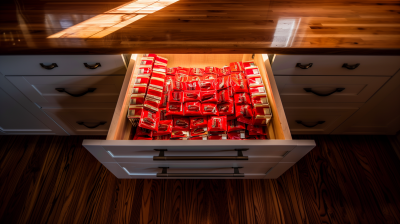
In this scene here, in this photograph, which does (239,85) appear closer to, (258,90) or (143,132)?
(258,90)

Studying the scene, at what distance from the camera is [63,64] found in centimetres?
92

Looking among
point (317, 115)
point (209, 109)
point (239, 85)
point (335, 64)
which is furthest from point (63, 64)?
point (317, 115)

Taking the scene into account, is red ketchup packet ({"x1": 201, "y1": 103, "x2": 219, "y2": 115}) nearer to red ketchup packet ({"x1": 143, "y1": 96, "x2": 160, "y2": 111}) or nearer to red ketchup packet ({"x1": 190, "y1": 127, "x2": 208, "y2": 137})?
red ketchup packet ({"x1": 190, "y1": 127, "x2": 208, "y2": 137})

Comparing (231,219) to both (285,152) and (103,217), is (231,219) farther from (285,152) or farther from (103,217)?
(103,217)

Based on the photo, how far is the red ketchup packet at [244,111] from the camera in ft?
2.92

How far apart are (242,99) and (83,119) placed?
100 cm

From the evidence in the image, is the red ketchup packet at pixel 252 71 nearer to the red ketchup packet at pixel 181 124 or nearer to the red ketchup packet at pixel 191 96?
the red ketchup packet at pixel 191 96

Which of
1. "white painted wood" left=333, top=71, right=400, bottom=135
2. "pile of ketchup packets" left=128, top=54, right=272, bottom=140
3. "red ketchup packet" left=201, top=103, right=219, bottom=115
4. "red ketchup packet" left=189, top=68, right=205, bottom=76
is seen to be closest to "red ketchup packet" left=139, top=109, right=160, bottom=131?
"pile of ketchup packets" left=128, top=54, right=272, bottom=140

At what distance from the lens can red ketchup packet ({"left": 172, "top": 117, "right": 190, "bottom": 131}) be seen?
0.90m

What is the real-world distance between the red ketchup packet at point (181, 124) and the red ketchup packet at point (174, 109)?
0.03 metres

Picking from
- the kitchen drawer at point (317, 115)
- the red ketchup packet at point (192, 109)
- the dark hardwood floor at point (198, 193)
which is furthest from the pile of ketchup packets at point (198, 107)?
the dark hardwood floor at point (198, 193)

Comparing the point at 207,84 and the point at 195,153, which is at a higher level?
the point at 207,84

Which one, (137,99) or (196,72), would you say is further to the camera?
(196,72)

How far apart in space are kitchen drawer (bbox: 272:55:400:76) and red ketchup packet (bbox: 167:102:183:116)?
0.47m
